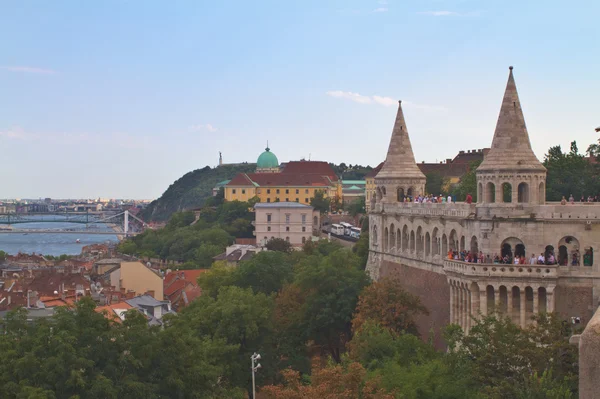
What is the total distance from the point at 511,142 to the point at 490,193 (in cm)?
247

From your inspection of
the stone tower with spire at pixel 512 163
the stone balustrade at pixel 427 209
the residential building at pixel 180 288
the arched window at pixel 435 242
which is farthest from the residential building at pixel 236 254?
the stone tower with spire at pixel 512 163

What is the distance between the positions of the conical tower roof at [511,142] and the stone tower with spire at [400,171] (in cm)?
1582

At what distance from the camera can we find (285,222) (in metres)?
129

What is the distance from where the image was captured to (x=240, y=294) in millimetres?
52094

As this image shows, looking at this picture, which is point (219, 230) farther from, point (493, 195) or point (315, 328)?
point (493, 195)

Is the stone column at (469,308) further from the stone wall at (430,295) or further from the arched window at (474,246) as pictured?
the stone wall at (430,295)

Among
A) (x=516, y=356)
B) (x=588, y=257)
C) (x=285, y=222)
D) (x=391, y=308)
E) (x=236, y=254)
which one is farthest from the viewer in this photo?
(x=285, y=222)

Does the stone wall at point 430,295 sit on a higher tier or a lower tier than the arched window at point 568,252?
lower

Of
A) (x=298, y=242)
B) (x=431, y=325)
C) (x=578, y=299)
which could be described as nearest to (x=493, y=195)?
(x=578, y=299)

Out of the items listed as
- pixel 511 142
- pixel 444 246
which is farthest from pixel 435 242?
pixel 511 142

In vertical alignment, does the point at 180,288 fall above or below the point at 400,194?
below

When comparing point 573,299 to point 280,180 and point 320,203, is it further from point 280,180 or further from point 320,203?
point 280,180

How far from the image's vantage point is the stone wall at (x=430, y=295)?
45556 mm

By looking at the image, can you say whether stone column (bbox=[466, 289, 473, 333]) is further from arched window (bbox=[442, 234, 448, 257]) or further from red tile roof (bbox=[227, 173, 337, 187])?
red tile roof (bbox=[227, 173, 337, 187])
